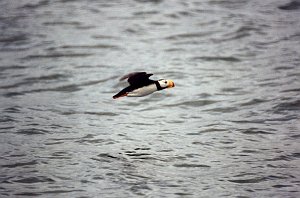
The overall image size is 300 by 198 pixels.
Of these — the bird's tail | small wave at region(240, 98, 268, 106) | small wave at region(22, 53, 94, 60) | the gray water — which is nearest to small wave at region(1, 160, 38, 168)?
the gray water

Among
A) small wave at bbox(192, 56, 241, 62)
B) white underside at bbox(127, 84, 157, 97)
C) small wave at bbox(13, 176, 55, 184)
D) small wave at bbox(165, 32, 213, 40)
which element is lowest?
small wave at bbox(13, 176, 55, 184)

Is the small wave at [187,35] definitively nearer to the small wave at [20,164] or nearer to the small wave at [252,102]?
the small wave at [252,102]

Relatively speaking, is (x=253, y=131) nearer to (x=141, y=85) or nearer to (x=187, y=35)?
(x=141, y=85)

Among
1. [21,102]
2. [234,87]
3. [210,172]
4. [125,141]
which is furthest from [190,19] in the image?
[210,172]

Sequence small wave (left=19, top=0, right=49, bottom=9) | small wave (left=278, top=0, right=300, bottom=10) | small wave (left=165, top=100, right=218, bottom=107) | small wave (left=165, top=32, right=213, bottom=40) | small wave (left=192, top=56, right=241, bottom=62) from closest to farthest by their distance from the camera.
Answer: small wave (left=165, top=100, right=218, bottom=107) < small wave (left=192, top=56, right=241, bottom=62) < small wave (left=165, top=32, right=213, bottom=40) < small wave (left=278, top=0, right=300, bottom=10) < small wave (left=19, top=0, right=49, bottom=9)

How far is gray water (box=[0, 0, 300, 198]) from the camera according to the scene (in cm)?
1046

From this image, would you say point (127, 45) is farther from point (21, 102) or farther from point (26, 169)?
point (26, 169)

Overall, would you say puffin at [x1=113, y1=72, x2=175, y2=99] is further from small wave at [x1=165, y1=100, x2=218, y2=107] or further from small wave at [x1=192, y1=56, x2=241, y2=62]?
small wave at [x1=192, y1=56, x2=241, y2=62]

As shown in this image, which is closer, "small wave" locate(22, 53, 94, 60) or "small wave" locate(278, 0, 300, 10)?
"small wave" locate(22, 53, 94, 60)

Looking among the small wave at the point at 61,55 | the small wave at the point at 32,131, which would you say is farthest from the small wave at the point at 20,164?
the small wave at the point at 61,55

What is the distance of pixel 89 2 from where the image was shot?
21031mm

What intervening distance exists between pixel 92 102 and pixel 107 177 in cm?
410

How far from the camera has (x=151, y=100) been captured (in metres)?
14.7

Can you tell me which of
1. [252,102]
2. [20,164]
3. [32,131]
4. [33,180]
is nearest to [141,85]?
[33,180]
